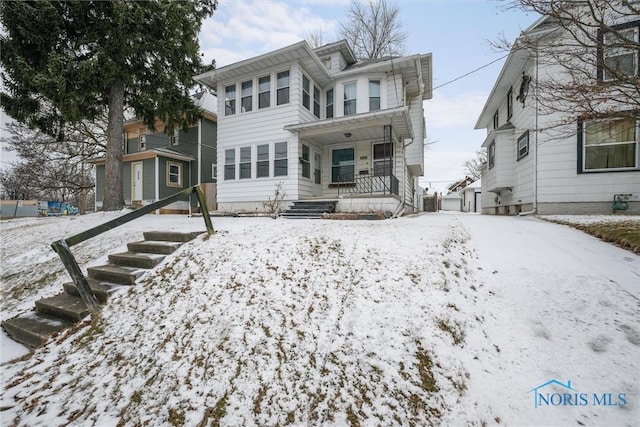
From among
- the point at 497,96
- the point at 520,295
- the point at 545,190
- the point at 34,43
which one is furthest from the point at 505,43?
the point at 34,43

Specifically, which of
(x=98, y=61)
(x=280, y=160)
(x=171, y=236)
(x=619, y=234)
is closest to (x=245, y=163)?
(x=280, y=160)

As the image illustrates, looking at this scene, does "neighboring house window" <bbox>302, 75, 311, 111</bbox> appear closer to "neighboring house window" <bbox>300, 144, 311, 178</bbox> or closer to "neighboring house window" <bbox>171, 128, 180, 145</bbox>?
"neighboring house window" <bbox>300, 144, 311, 178</bbox>

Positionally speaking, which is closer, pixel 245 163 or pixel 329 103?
pixel 245 163

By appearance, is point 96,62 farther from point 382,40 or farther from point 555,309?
point 382,40

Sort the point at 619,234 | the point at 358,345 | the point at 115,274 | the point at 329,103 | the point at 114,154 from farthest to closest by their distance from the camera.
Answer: the point at 329,103, the point at 114,154, the point at 619,234, the point at 115,274, the point at 358,345

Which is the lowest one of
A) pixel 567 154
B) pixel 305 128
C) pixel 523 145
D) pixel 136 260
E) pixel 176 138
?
pixel 136 260

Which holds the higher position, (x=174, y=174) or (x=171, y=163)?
(x=171, y=163)

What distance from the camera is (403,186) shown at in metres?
11.6

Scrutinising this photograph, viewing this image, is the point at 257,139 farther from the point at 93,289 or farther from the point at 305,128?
the point at 93,289

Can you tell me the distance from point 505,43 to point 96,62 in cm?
1367

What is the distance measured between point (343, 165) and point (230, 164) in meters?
5.43

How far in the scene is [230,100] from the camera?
12492mm

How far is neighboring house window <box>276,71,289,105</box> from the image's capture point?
11.2 meters

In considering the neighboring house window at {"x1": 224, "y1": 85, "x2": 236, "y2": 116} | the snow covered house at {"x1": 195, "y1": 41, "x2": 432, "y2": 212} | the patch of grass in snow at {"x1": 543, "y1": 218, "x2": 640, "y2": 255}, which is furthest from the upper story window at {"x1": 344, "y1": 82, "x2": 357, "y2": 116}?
the patch of grass in snow at {"x1": 543, "y1": 218, "x2": 640, "y2": 255}
